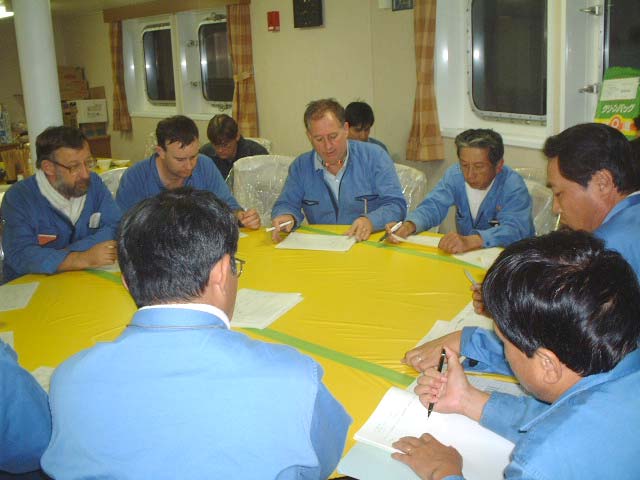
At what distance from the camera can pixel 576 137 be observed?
1900 mm

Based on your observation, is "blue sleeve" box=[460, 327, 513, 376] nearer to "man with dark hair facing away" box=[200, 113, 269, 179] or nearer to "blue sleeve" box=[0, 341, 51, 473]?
"blue sleeve" box=[0, 341, 51, 473]

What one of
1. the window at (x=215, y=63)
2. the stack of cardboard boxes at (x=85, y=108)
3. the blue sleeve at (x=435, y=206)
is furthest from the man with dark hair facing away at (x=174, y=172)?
the stack of cardboard boxes at (x=85, y=108)

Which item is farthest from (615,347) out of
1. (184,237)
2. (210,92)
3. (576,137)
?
(210,92)

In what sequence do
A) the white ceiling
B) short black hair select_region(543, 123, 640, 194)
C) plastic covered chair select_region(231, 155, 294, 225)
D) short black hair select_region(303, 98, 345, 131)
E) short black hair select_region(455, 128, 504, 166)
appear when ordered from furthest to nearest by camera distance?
the white ceiling < plastic covered chair select_region(231, 155, 294, 225) < short black hair select_region(303, 98, 345, 131) < short black hair select_region(455, 128, 504, 166) < short black hair select_region(543, 123, 640, 194)

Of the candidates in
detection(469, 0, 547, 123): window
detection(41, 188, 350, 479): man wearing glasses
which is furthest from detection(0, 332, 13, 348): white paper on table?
detection(469, 0, 547, 123): window

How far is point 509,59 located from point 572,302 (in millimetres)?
3833

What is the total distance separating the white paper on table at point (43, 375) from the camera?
167 cm

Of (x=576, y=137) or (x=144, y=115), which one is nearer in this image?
(x=576, y=137)

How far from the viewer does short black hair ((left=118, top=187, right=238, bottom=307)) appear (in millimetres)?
1107

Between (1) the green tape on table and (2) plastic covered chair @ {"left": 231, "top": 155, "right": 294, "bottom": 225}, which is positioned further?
(2) plastic covered chair @ {"left": 231, "top": 155, "right": 294, "bottom": 225}

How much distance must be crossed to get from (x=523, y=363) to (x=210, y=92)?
683 centimetres

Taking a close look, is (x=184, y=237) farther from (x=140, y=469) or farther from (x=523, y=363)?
(x=523, y=363)

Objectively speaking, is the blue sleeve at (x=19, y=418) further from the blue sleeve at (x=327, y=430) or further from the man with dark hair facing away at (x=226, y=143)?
the man with dark hair facing away at (x=226, y=143)

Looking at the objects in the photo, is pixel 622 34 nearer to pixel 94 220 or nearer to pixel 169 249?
pixel 94 220
